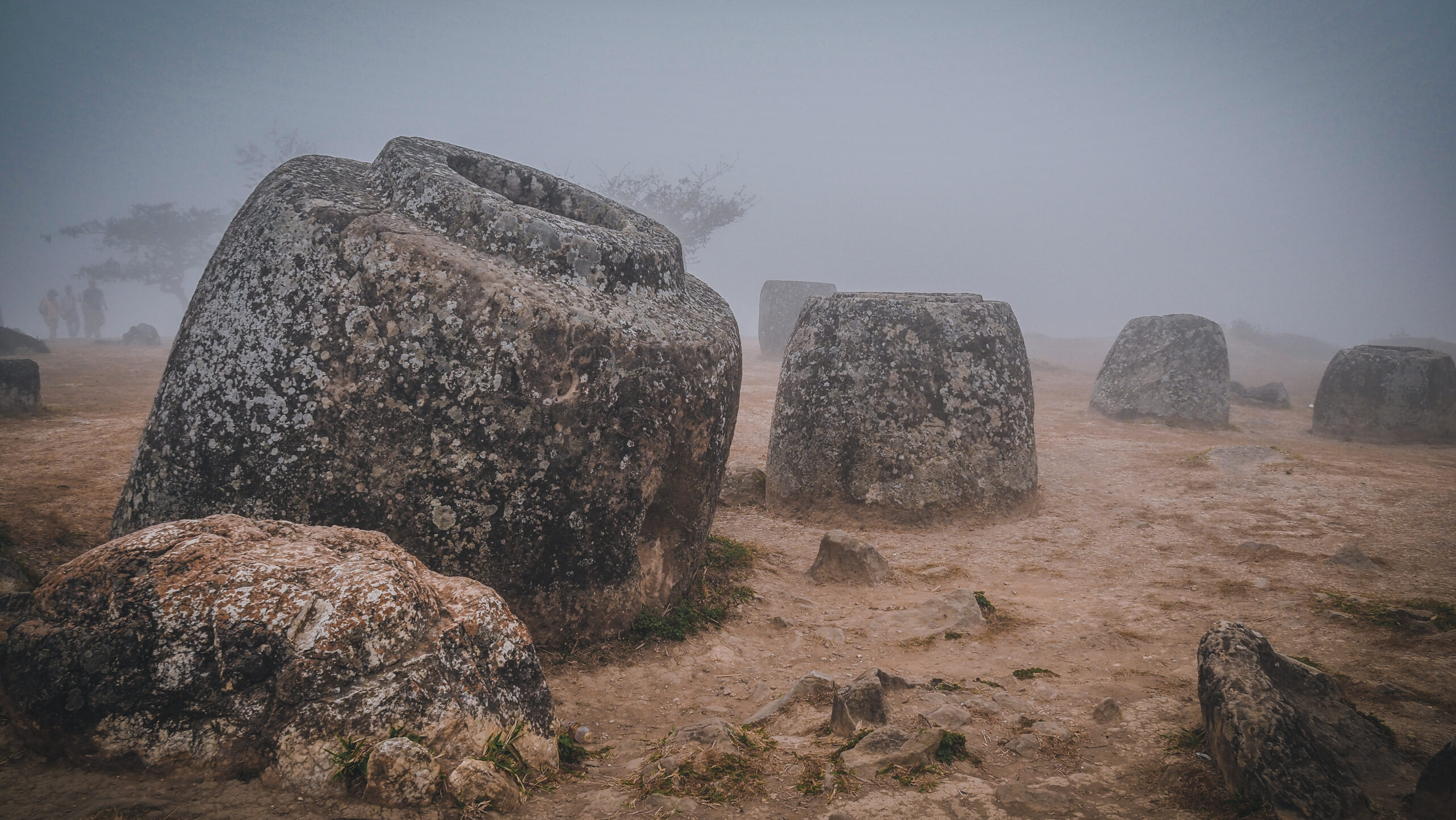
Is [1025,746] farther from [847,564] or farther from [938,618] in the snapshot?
[847,564]

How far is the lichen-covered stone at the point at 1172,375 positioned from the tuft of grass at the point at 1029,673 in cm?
1186

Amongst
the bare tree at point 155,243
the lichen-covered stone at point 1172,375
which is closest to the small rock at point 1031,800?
the lichen-covered stone at point 1172,375

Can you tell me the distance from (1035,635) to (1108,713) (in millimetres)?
1287

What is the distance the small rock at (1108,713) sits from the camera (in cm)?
292

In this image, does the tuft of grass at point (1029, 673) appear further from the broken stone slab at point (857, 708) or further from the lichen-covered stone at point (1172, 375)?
the lichen-covered stone at point (1172, 375)

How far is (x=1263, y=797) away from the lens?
211 centimetres

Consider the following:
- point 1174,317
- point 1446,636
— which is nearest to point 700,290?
point 1446,636

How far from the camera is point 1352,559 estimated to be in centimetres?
499

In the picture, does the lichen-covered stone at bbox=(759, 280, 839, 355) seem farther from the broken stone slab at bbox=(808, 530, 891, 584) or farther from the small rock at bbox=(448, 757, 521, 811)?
the small rock at bbox=(448, 757, 521, 811)

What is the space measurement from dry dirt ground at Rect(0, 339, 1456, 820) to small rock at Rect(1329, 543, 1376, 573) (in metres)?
0.06

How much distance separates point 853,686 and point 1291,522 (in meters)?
5.69

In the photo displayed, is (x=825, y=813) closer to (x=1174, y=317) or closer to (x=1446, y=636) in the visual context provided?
(x=1446, y=636)

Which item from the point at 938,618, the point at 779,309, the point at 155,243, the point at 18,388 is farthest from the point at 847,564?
the point at 155,243

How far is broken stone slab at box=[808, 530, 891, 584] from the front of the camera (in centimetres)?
527
